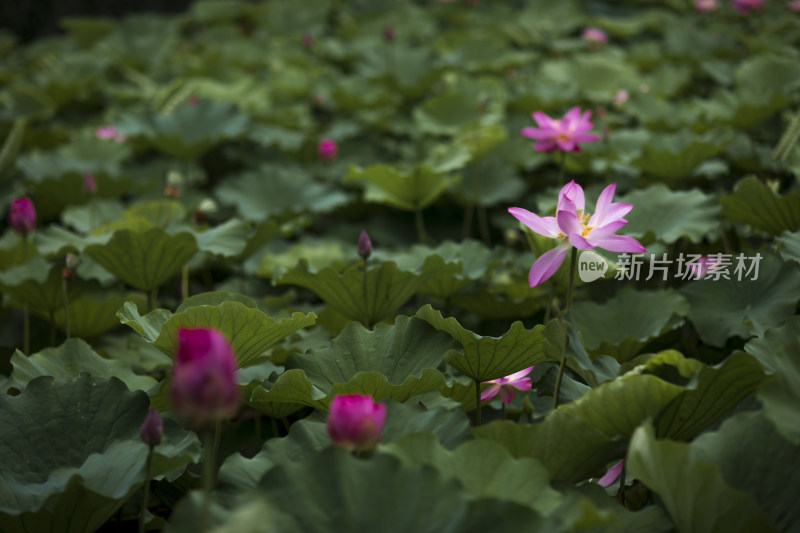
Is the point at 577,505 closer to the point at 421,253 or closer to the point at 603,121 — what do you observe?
the point at 421,253

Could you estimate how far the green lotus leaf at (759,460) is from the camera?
764mm

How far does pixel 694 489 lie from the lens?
708 mm

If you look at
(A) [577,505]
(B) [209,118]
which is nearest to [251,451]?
(A) [577,505]

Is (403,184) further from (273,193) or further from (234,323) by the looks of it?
(234,323)

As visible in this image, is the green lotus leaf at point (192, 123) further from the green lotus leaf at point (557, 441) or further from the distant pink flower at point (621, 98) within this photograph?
the green lotus leaf at point (557, 441)

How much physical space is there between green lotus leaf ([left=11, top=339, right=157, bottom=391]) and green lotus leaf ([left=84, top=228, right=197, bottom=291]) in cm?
21

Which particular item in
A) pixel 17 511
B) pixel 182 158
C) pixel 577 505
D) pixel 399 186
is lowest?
pixel 182 158

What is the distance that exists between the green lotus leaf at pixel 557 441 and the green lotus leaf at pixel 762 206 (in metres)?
0.65

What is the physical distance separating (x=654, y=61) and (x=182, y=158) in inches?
70.7

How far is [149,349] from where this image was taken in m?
1.39

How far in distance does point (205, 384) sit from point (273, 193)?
5.10ft

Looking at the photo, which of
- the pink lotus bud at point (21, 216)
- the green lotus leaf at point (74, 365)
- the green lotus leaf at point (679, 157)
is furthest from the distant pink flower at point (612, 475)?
the pink lotus bud at point (21, 216)

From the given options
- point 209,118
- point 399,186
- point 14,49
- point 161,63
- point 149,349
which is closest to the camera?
point 149,349

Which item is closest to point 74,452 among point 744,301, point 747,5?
point 744,301
